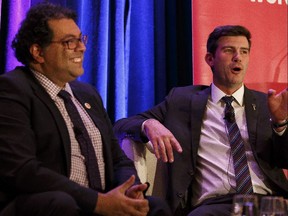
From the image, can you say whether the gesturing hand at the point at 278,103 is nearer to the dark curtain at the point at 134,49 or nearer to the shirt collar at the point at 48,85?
the shirt collar at the point at 48,85

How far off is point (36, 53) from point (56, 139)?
455mm

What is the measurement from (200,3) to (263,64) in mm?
598

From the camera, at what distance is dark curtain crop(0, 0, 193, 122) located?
11.4 feet

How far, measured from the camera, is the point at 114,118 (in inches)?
141

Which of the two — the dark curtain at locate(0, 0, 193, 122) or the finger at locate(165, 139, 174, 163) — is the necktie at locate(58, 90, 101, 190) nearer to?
the finger at locate(165, 139, 174, 163)

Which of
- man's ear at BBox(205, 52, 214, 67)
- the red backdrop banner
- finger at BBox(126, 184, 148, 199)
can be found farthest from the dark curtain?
finger at BBox(126, 184, 148, 199)

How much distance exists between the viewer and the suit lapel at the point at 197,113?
285cm

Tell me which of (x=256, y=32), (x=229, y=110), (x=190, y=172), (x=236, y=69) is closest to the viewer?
(x=190, y=172)

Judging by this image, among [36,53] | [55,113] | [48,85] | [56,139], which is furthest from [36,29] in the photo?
[56,139]

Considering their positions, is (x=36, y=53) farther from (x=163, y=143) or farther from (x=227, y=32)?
(x=227, y=32)

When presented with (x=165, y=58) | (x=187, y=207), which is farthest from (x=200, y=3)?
(x=187, y=207)

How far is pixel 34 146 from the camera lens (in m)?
2.13

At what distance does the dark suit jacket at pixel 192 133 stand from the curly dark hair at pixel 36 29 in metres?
0.71

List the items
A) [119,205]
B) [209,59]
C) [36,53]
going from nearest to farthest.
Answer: [119,205] → [36,53] → [209,59]
